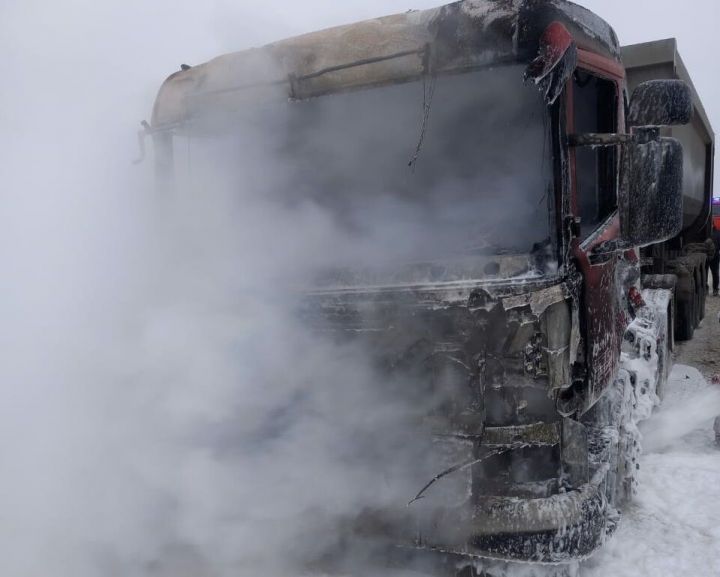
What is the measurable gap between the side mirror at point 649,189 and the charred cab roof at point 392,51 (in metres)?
0.51

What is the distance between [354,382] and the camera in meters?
2.67

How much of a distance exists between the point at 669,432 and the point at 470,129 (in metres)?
3.34

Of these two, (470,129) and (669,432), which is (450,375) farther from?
(669,432)

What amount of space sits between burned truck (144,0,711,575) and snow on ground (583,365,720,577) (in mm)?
444

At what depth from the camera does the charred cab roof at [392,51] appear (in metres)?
2.29

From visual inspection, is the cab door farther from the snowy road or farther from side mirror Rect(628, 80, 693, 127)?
the snowy road

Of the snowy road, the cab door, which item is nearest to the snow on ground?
the snowy road

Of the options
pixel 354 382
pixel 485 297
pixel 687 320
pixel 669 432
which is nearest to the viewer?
pixel 485 297

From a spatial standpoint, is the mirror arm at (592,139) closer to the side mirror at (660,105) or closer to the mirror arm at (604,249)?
the side mirror at (660,105)

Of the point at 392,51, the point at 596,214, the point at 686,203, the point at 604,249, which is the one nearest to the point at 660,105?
the point at 604,249

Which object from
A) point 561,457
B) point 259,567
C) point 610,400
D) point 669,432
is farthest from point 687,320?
point 259,567

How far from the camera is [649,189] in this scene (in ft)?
7.49

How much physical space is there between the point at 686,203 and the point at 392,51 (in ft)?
18.5

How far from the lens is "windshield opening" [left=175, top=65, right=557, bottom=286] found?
242cm
